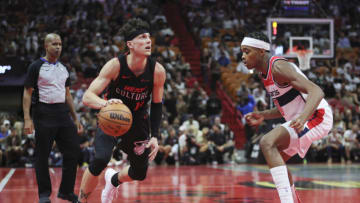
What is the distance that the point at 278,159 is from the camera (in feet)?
18.1

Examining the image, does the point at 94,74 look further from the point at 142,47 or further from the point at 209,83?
the point at 142,47

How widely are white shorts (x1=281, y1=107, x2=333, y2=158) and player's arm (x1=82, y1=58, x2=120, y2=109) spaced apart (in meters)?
1.91

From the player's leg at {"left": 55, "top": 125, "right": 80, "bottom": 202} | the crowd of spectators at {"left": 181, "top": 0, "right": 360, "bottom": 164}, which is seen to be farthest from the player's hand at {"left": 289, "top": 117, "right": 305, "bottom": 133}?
the crowd of spectators at {"left": 181, "top": 0, "right": 360, "bottom": 164}

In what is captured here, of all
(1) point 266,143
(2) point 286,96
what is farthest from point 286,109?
(1) point 266,143

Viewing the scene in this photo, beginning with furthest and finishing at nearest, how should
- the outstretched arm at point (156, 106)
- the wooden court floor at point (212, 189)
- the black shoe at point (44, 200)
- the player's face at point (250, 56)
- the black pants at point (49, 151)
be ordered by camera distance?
the wooden court floor at point (212, 189) < the black pants at point (49, 151) < the black shoe at point (44, 200) < the player's face at point (250, 56) < the outstretched arm at point (156, 106)

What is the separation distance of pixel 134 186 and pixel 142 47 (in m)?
4.61

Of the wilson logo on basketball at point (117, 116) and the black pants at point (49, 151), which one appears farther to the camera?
the black pants at point (49, 151)

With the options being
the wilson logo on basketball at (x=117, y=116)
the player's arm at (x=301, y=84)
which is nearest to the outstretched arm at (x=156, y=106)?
the wilson logo on basketball at (x=117, y=116)

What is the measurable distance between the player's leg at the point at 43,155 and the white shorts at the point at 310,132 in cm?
301

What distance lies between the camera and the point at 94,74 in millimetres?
18953

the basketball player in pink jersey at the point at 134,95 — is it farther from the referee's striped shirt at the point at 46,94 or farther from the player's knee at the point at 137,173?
the referee's striped shirt at the point at 46,94

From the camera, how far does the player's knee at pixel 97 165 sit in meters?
5.70

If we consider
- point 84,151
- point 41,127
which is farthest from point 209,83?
point 41,127

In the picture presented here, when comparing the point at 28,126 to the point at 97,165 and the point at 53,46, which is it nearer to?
the point at 53,46
